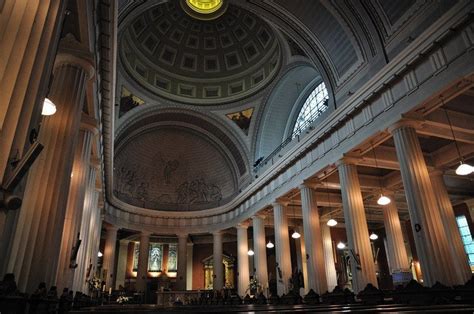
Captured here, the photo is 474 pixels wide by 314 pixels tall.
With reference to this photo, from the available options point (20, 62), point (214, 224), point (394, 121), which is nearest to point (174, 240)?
point (214, 224)

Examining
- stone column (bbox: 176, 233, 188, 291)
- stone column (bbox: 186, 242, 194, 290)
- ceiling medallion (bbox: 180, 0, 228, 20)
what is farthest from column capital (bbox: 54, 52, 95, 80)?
stone column (bbox: 186, 242, 194, 290)

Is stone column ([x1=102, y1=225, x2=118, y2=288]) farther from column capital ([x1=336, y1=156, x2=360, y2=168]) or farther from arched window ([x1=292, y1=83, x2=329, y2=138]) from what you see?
column capital ([x1=336, y1=156, x2=360, y2=168])

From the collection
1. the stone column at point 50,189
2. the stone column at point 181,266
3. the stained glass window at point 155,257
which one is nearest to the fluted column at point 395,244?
the stone column at point 50,189

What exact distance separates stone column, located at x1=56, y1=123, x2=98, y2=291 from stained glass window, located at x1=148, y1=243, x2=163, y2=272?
673 inches

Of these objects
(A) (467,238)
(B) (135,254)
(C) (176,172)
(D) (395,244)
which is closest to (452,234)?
(D) (395,244)

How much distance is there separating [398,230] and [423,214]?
19.9 feet

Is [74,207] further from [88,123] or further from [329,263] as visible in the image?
[329,263]

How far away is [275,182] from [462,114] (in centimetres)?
838

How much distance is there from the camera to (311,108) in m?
18.3

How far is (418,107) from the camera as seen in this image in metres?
8.62

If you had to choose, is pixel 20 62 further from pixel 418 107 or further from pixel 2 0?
pixel 418 107

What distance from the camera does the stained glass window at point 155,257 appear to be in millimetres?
25044

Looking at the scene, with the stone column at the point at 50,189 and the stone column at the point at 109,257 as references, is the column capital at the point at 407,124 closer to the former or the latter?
the stone column at the point at 50,189

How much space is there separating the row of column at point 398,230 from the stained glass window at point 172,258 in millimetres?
10463
